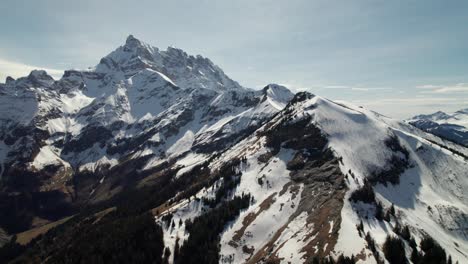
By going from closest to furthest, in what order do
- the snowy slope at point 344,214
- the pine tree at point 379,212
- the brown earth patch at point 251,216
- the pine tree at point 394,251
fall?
the pine tree at point 394,251 → the snowy slope at point 344,214 → the pine tree at point 379,212 → the brown earth patch at point 251,216

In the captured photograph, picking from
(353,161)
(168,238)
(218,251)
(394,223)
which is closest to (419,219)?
(394,223)

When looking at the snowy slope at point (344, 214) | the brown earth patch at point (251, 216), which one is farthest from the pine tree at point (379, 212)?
the brown earth patch at point (251, 216)

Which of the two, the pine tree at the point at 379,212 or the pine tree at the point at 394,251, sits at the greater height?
the pine tree at the point at 379,212

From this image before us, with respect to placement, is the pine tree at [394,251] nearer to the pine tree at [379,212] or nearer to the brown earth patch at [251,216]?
the pine tree at [379,212]

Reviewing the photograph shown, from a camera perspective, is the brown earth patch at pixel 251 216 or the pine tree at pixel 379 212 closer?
the pine tree at pixel 379 212

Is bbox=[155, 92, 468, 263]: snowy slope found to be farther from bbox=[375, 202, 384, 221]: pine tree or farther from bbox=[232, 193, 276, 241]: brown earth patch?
bbox=[375, 202, 384, 221]: pine tree

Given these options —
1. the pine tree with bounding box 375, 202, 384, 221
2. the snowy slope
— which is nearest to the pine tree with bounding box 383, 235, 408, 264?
the snowy slope

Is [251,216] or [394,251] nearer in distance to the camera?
[394,251]

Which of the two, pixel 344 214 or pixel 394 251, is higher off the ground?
pixel 344 214

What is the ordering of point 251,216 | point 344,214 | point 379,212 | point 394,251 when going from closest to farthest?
point 394,251 → point 344,214 → point 379,212 → point 251,216

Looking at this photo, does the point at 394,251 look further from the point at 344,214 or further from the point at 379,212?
the point at 379,212

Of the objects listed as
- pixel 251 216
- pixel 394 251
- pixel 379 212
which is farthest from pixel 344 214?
pixel 251 216

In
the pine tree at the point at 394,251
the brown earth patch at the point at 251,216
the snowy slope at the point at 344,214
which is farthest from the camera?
the brown earth patch at the point at 251,216

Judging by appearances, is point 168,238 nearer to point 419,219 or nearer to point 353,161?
point 353,161
